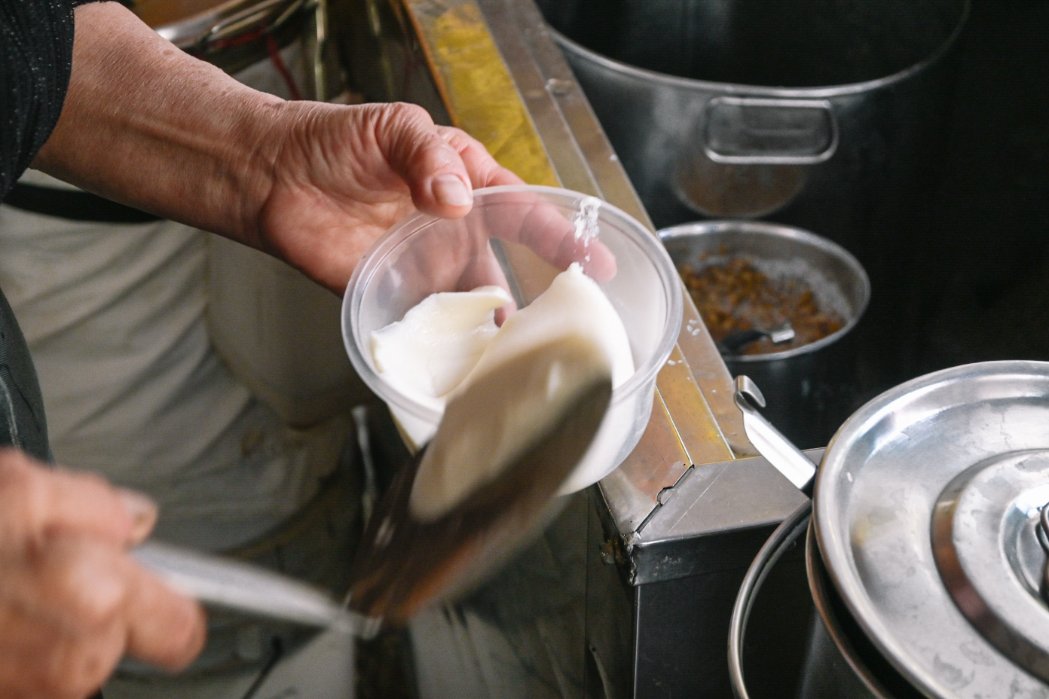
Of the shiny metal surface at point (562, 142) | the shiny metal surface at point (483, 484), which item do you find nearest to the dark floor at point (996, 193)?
the shiny metal surface at point (562, 142)

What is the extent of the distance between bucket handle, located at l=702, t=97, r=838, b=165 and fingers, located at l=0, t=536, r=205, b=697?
107 centimetres

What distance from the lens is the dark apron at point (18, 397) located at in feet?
3.57

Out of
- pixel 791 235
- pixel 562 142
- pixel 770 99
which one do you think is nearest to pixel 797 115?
pixel 770 99

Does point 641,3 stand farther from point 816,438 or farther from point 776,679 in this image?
point 776,679

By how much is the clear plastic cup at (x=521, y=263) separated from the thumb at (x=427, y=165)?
0.06 m

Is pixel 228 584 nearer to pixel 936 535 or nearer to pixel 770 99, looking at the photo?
pixel 936 535

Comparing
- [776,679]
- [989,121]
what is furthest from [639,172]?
[776,679]

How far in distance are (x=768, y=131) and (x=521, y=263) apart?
509 millimetres

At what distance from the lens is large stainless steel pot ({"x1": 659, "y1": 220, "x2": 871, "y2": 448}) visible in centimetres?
128

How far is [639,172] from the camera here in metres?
1.53

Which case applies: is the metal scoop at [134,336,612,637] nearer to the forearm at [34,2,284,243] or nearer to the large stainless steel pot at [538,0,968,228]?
the forearm at [34,2,284,243]

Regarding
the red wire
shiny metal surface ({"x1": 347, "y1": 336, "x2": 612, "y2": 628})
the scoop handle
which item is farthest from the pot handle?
the red wire

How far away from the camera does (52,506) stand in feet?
1.74

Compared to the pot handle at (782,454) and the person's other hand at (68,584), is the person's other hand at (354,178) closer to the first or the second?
the pot handle at (782,454)
